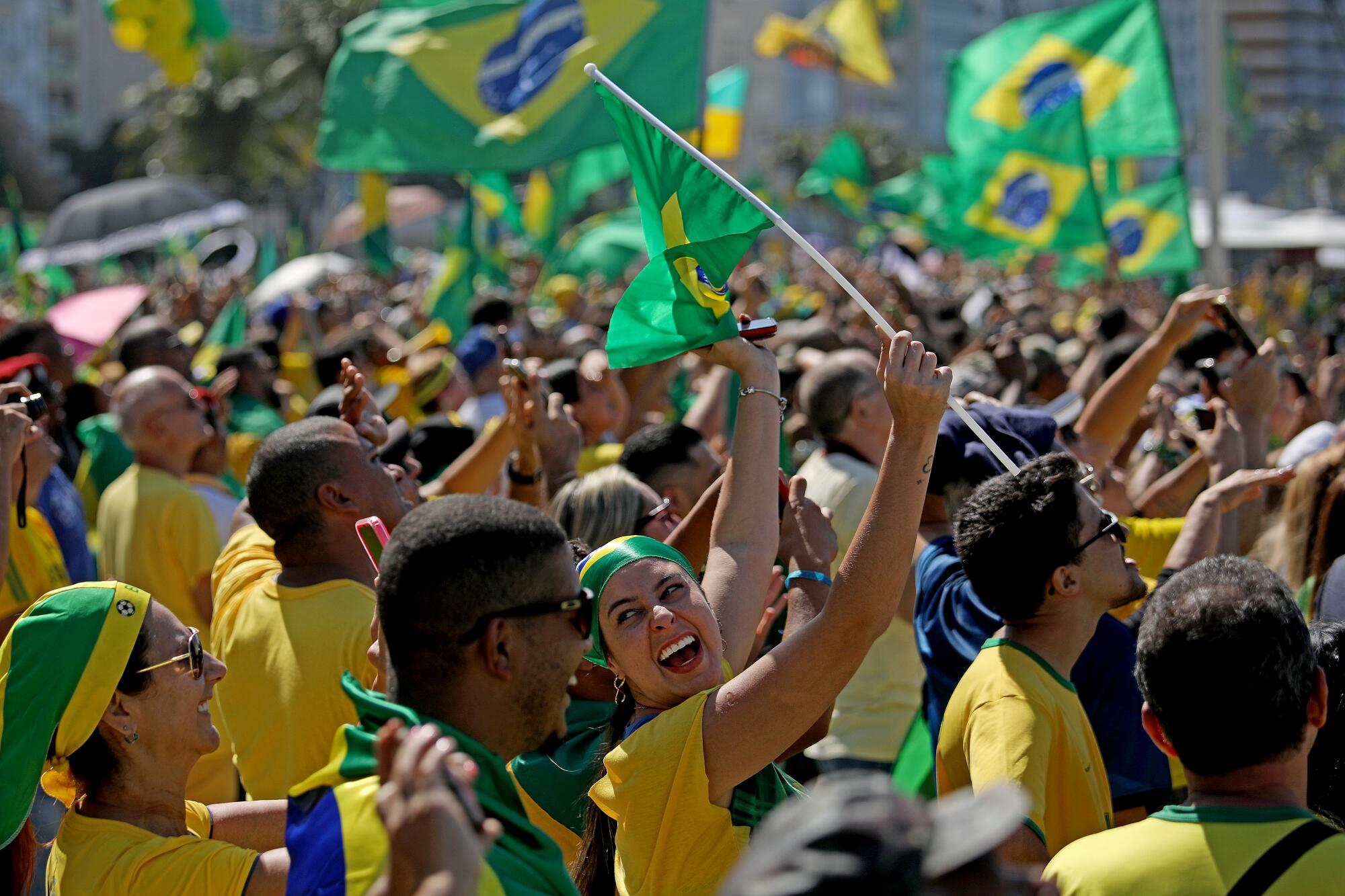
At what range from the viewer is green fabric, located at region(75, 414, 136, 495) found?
22.6 ft

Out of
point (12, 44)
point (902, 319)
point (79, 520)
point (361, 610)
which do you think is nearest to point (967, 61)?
point (902, 319)

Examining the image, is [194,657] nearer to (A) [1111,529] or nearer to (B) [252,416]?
(A) [1111,529]

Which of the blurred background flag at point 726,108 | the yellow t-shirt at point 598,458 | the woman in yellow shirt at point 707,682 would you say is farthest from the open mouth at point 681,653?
the blurred background flag at point 726,108

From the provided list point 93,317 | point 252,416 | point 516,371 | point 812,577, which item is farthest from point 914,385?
point 93,317

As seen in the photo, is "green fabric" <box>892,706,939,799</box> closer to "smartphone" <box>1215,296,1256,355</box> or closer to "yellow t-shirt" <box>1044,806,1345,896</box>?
"yellow t-shirt" <box>1044,806,1345,896</box>

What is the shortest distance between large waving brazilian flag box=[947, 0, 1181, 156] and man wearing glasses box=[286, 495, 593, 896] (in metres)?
10.1

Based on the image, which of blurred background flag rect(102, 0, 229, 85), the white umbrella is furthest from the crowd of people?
the white umbrella

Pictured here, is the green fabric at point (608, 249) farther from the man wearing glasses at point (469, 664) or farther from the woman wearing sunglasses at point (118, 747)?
the man wearing glasses at point (469, 664)

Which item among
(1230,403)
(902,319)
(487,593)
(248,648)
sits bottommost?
(902,319)

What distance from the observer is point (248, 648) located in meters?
3.56

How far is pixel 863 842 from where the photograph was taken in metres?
1.29

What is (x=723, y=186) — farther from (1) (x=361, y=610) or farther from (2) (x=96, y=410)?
(2) (x=96, y=410)

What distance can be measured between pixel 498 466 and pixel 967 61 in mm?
8920

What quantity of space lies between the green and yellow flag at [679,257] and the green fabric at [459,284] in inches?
306
